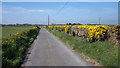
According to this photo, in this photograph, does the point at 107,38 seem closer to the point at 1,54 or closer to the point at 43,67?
the point at 43,67

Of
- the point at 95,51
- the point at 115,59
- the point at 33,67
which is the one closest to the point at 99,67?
the point at 115,59

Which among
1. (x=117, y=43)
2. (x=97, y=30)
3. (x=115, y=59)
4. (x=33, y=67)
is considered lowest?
(x=33, y=67)

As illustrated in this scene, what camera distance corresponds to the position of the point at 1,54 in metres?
6.68

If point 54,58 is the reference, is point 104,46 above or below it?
above

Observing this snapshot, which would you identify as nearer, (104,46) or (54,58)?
(54,58)

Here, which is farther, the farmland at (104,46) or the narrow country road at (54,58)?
the narrow country road at (54,58)

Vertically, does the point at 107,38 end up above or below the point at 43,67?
above

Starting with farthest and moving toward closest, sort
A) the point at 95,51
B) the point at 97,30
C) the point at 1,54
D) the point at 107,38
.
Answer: the point at 97,30, the point at 107,38, the point at 95,51, the point at 1,54

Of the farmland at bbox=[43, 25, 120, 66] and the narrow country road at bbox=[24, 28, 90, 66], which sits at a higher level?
the farmland at bbox=[43, 25, 120, 66]

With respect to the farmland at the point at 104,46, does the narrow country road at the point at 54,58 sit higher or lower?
lower

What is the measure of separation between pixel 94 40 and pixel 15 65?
23.7 ft

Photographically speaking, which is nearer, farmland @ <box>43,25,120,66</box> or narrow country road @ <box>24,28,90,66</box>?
farmland @ <box>43,25,120,66</box>

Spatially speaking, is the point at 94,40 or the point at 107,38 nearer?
the point at 107,38

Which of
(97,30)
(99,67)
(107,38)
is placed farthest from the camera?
(97,30)
